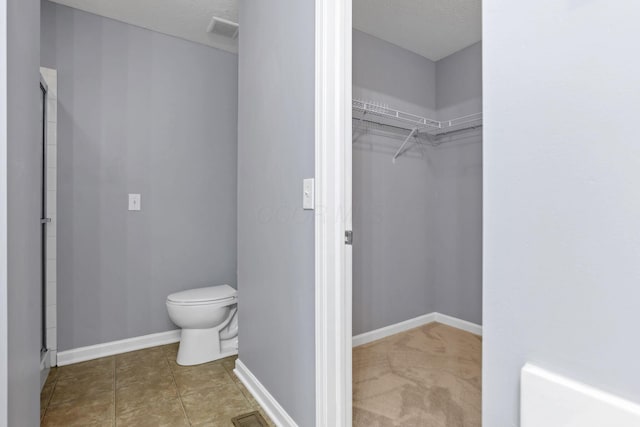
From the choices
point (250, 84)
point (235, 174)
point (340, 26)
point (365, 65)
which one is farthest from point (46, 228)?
point (365, 65)

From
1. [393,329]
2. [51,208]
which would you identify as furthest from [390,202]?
[51,208]

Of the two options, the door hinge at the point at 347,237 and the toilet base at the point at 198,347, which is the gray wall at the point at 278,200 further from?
the toilet base at the point at 198,347

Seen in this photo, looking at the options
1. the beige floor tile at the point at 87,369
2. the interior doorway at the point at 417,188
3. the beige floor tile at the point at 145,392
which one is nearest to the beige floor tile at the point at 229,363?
the beige floor tile at the point at 145,392

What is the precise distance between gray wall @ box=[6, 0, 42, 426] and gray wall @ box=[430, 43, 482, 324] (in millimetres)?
2762

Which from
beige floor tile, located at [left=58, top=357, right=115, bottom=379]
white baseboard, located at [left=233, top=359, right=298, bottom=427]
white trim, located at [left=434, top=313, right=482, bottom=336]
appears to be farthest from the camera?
white trim, located at [left=434, top=313, right=482, bottom=336]

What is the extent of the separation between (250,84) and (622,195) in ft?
6.02

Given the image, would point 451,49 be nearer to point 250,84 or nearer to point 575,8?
point 250,84

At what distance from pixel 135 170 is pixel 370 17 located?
2025 mm

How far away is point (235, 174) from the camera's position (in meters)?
2.87

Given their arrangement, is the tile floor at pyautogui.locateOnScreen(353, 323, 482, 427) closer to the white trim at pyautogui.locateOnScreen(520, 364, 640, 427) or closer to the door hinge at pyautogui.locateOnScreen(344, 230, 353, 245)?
the door hinge at pyautogui.locateOnScreen(344, 230, 353, 245)

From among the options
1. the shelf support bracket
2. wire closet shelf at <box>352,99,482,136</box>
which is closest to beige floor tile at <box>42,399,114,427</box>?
wire closet shelf at <box>352,99,482,136</box>

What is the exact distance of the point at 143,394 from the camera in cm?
188

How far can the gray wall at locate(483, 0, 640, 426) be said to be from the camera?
49 cm

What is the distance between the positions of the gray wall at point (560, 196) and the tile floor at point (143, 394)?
1457 millimetres
